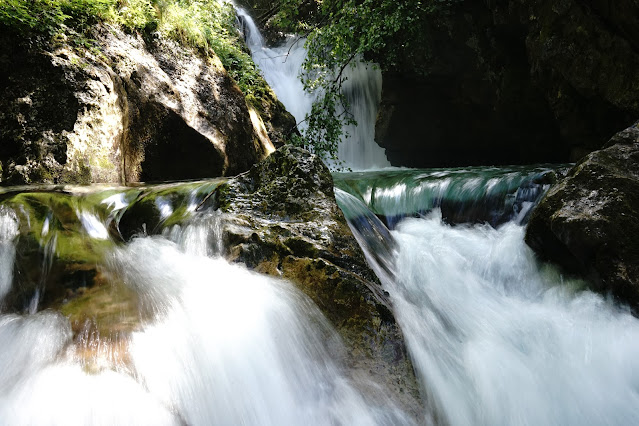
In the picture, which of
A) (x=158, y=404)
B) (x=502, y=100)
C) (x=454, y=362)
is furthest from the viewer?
(x=502, y=100)

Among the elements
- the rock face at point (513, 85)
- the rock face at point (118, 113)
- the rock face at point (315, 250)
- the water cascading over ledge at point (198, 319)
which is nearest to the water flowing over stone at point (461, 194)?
the rock face at point (513, 85)

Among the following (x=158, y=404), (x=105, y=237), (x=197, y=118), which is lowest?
(x=158, y=404)

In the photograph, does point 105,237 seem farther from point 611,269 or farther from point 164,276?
Result: point 611,269

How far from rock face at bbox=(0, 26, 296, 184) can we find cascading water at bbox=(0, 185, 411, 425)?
4.86 ft

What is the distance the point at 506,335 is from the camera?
9.70 feet

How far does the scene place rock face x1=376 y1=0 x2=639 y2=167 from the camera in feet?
17.7

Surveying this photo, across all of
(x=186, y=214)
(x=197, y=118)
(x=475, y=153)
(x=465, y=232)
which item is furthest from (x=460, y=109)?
(x=186, y=214)

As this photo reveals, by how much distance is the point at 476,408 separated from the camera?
87.9 inches

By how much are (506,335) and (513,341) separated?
0.28 feet

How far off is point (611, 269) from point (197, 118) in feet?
17.9

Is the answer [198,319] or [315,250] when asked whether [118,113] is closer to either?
[315,250]

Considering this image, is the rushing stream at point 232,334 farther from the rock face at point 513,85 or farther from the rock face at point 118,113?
the rock face at point 513,85

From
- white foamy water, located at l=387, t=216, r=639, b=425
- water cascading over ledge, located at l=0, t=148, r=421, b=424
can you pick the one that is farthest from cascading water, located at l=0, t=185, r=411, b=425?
white foamy water, located at l=387, t=216, r=639, b=425

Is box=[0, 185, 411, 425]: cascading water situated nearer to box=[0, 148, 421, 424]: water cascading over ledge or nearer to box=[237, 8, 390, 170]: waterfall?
box=[0, 148, 421, 424]: water cascading over ledge
